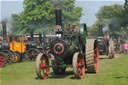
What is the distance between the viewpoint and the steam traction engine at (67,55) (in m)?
9.35

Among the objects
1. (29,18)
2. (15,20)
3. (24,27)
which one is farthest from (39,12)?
(15,20)

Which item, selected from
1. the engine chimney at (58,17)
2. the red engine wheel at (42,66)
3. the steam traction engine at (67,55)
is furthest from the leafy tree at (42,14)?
the red engine wheel at (42,66)

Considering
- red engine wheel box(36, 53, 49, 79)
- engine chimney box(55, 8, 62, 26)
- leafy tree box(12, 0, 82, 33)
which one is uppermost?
leafy tree box(12, 0, 82, 33)

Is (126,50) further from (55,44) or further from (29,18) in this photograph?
(29,18)

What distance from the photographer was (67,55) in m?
9.80

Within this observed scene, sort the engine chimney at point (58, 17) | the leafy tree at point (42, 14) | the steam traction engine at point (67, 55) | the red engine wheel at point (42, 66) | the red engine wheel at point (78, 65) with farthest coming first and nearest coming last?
the leafy tree at point (42, 14) → the engine chimney at point (58, 17) → the steam traction engine at point (67, 55) → the red engine wheel at point (42, 66) → the red engine wheel at point (78, 65)

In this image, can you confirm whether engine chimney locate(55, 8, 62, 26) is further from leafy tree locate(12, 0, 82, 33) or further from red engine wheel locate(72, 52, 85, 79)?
leafy tree locate(12, 0, 82, 33)

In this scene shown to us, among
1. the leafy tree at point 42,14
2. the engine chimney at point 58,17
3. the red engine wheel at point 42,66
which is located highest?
the leafy tree at point 42,14

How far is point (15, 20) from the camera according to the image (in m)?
61.8

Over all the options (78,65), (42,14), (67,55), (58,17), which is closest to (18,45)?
(58,17)

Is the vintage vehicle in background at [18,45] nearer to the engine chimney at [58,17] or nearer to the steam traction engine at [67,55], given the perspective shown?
the engine chimney at [58,17]

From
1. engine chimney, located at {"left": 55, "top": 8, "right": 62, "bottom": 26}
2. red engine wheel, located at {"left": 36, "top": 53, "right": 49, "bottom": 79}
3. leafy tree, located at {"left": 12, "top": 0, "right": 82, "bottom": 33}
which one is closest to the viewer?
red engine wheel, located at {"left": 36, "top": 53, "right": 49, "bottom": 79}

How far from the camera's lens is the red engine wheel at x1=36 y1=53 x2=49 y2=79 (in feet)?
30.0

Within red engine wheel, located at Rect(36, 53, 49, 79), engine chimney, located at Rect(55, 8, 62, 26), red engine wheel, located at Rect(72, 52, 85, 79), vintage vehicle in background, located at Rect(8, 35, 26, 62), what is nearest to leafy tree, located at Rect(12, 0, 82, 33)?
vintage vehicle in background, located at Rect(8, 35, 26, 62)
